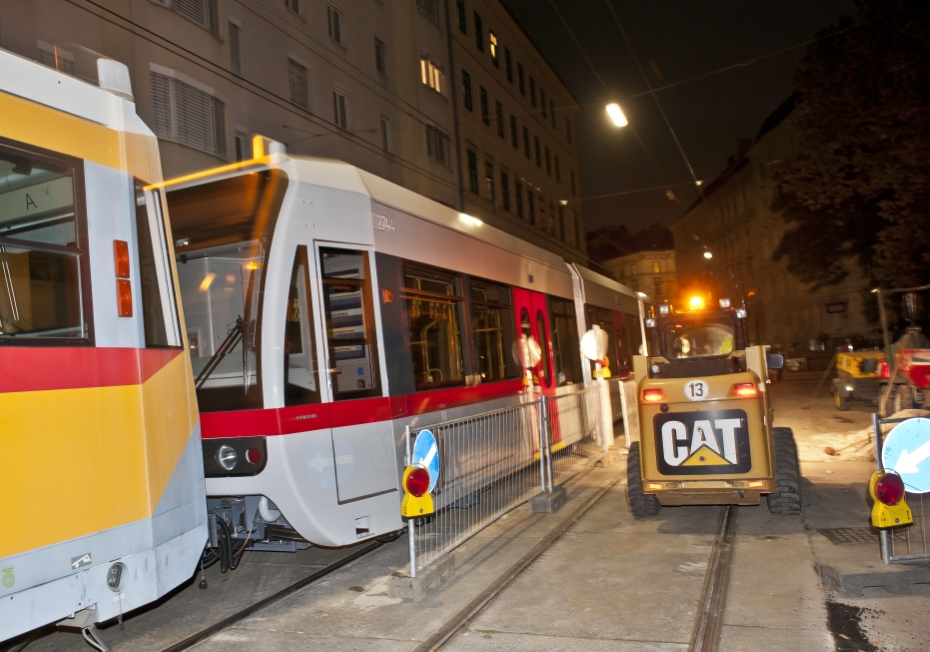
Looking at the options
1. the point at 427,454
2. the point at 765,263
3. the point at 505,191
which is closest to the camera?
the point at 427,454

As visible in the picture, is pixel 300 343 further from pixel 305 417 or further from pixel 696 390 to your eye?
pixel 696 390

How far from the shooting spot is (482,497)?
767 centimetres

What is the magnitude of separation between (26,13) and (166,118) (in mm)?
2912

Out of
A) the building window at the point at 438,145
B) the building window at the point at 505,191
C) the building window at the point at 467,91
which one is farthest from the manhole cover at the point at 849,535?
the building window at the point at 505,191

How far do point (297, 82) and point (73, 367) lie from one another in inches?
638

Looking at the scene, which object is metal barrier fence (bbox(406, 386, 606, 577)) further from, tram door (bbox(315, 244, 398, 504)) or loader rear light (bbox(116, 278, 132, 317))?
loader rear light (bbox(116, 278, 132, 317))

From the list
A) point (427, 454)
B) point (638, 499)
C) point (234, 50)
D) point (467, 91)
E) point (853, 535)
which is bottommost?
point (853, 535)

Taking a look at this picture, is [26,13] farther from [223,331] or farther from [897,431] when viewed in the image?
[897,431]

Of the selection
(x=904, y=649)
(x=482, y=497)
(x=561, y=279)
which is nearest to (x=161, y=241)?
(x=482, y=497)

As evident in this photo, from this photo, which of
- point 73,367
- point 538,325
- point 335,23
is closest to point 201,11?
point 335,23

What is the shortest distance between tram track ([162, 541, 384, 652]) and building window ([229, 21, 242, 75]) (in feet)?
40.9

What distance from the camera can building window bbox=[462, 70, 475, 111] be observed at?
29831mm

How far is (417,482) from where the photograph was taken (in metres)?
5.55

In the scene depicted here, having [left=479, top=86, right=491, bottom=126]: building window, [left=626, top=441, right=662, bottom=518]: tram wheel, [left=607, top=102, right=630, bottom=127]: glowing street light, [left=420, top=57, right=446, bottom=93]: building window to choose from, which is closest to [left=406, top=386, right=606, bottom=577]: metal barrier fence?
[left=626, top=441, right=662, bottom=518]: tram wheel
